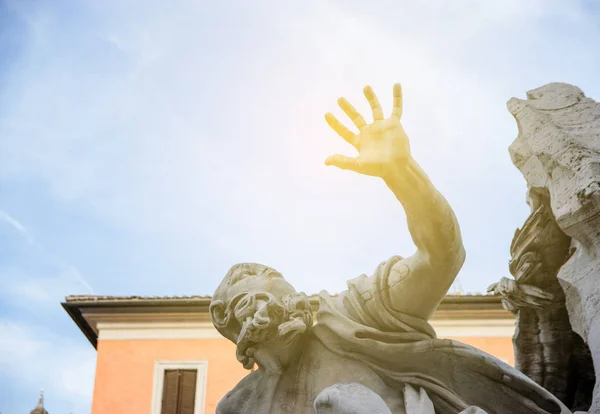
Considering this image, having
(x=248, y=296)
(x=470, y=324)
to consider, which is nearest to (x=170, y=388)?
(x=470, y=324)

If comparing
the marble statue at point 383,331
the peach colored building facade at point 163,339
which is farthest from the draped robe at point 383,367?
the peach colored building facade at point 163,339

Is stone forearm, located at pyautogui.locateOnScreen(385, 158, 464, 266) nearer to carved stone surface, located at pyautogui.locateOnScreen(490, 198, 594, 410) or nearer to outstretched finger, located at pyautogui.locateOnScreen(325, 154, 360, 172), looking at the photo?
outstretched finger, located at pyautogui.locateOnScreen(325, 154, 360, 172)

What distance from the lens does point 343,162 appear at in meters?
4.15

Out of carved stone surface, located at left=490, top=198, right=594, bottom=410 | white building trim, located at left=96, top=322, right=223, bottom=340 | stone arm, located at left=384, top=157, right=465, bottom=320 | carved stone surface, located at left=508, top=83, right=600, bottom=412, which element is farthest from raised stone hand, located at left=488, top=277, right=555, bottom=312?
white building trim, located at left=96, top=322, right=223, bottom=340

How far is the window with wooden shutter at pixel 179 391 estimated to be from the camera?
19.8 meters

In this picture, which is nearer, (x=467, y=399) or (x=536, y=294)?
(x=467, y=399)

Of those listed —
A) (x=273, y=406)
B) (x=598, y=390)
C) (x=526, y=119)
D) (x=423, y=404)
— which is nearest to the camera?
(x=598, y=390)

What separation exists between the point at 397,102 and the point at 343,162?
404 millimetres

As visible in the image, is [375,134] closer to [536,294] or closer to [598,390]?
[536,294]

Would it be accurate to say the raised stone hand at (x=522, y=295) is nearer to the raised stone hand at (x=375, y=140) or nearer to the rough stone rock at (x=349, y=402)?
the raised stone hand at (x=375, y=140)

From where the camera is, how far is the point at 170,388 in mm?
20453

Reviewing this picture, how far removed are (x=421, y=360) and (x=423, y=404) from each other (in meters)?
0.26

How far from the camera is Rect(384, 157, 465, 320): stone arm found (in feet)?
13.1

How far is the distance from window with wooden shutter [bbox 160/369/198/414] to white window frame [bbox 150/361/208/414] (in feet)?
0.23
